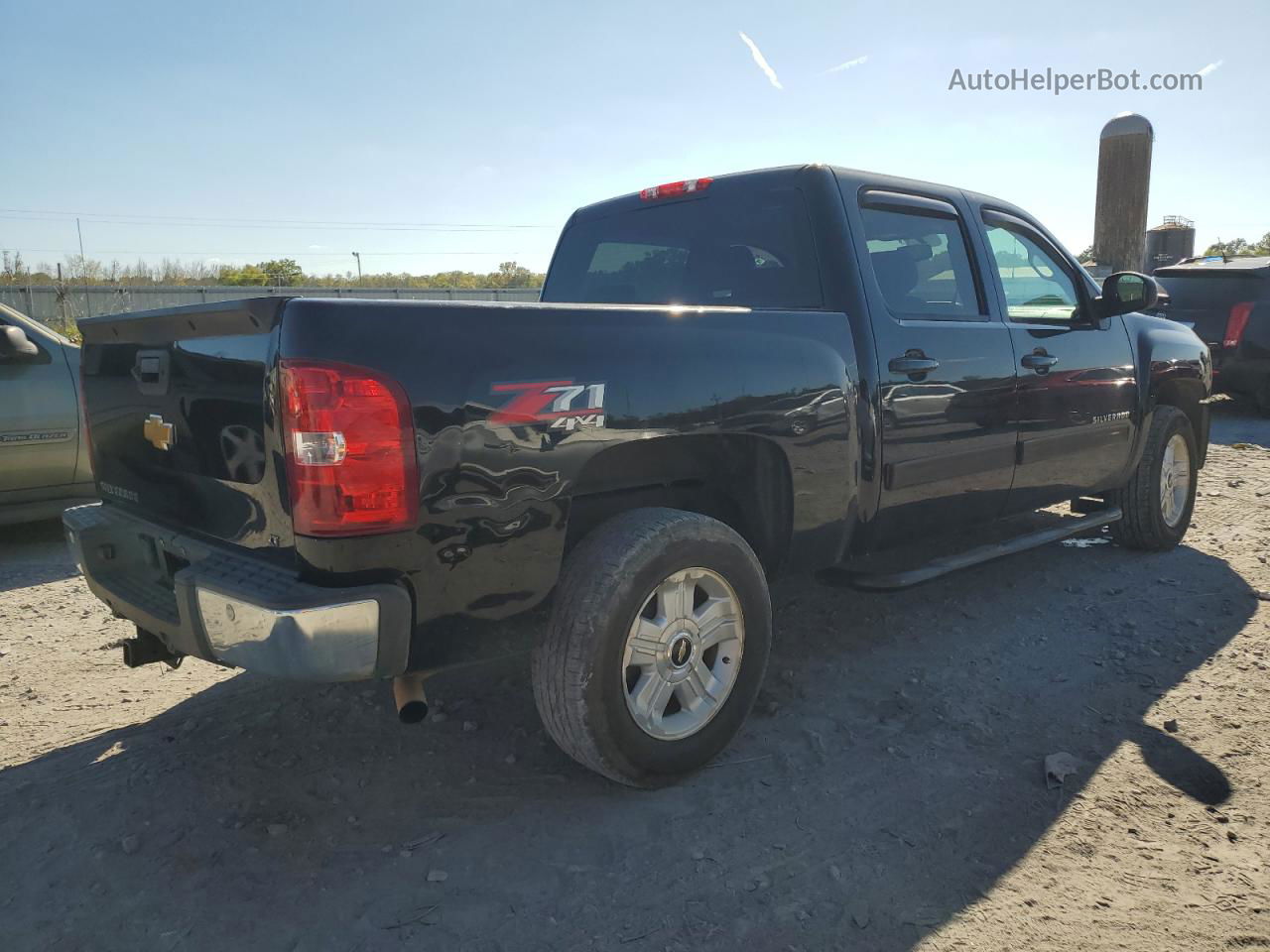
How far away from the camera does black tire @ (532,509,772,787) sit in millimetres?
2561

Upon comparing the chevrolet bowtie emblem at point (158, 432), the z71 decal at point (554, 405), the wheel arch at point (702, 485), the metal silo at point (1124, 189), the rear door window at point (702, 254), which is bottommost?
the wheel arch at point (702, 485)

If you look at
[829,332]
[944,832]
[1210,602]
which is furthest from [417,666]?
[1210,602]

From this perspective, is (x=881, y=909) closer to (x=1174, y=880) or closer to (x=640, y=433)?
(x=1174, y=880)

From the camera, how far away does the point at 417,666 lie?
238cm

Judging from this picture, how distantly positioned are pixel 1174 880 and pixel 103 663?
3.97 metres

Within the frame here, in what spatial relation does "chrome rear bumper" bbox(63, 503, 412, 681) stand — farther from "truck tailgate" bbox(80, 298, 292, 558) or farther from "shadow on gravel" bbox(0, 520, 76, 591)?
"shadow on gravel" bbox(0, 520, 76, 591)

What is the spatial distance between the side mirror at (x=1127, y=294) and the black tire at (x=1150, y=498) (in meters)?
0.91

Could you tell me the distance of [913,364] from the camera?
11.4ft

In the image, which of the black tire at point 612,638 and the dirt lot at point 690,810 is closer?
the dirt lot at point 690,810

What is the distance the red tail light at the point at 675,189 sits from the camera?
3863 mm

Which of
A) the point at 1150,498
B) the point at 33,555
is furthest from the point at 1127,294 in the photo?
the point at 33,555

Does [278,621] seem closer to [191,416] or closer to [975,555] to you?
[191,416]

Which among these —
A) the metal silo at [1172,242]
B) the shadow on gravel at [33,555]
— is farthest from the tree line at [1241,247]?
the shadow on gravel at [33,555]

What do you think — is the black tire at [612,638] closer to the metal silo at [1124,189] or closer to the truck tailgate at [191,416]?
the truck tailgate at [191,416]
